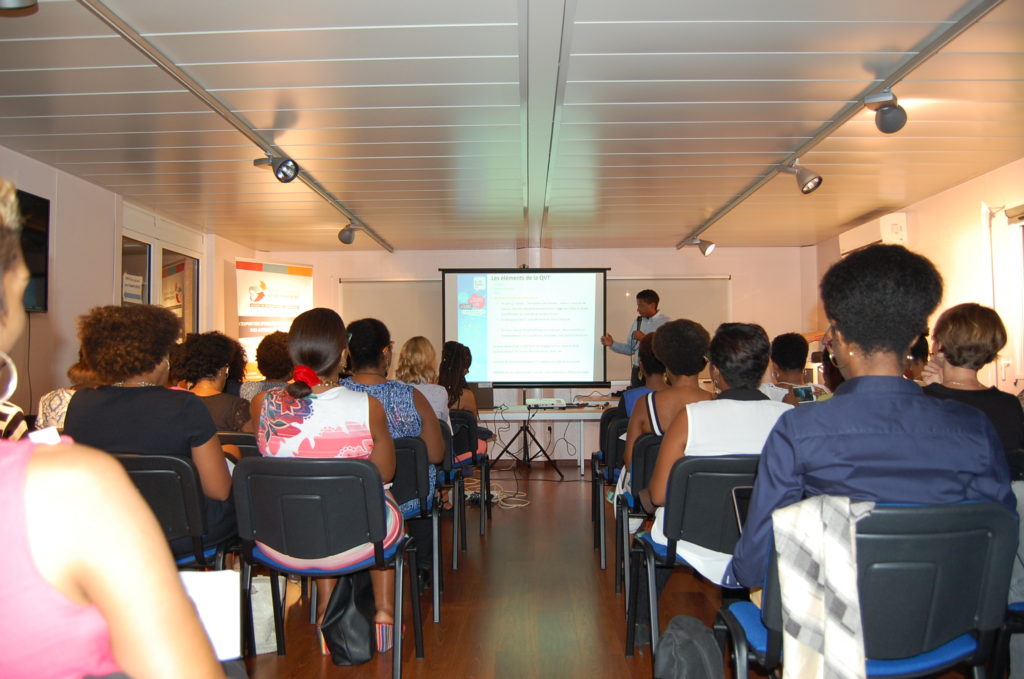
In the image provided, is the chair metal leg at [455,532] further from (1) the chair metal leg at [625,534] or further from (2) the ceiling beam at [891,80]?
(2) the ceiling beam at [891,80]

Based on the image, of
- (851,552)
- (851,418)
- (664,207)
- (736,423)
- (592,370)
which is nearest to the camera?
(851,552)

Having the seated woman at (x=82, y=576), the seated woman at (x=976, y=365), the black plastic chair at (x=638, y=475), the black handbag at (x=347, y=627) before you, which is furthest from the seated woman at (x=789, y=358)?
the seated woman at (x=82, y=576)

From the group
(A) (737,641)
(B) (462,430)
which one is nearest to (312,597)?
(B) (462,430)

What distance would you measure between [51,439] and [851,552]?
124 cm

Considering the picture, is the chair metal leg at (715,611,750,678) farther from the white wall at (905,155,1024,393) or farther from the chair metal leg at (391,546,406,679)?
the white wall at (905,155,1024,393)

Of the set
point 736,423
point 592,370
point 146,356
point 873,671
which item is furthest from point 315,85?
point 592,370

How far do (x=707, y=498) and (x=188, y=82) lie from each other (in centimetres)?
293

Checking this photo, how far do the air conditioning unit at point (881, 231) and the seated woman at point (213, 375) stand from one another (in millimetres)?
4795

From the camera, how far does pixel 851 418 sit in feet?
4.47

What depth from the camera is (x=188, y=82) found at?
3.23 meters

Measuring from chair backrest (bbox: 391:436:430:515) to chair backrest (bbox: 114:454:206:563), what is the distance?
0.83m

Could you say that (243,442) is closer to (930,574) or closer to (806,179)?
(930,574)

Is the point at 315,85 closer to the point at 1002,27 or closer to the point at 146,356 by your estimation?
the point at 146,356

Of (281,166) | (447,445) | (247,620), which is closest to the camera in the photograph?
(247,620)
